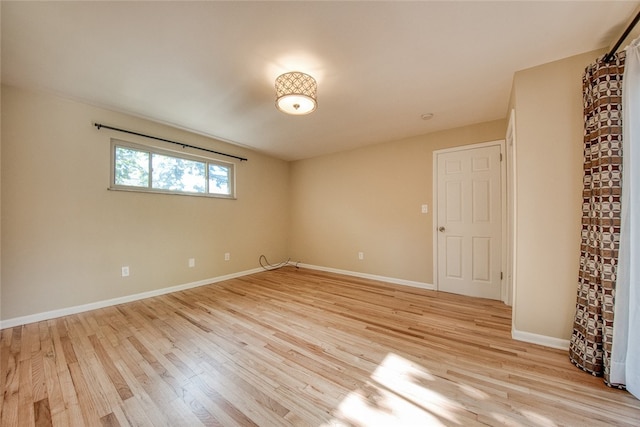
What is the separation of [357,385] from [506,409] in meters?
0.82

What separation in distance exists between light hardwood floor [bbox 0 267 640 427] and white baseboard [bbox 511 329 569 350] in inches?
3.3

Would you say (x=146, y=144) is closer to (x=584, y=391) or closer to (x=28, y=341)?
(x=28, y=341)

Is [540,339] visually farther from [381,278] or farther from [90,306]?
[90,306]

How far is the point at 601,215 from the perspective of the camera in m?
1.52

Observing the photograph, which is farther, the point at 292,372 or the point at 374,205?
the point at 374,205

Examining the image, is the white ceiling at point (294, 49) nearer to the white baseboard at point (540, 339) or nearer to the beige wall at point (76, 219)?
the beige wall at point (76, 219)

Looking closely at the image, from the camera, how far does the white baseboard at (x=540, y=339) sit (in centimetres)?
186

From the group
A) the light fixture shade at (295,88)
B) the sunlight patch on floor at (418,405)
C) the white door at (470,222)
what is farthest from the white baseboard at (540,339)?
the light fixture shade at (295,88)

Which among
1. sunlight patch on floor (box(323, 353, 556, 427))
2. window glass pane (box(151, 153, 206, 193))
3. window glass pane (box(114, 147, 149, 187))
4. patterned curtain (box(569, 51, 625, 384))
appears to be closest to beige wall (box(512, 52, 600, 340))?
patterned curtain (box(569, 51, 625, 384))

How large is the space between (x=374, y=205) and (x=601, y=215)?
2669 mm

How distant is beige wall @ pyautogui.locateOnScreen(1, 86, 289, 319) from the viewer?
2275 millimetres

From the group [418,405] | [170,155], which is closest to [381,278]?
[418,405]

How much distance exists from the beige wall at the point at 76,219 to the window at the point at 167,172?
0.38 feet

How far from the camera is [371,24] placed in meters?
1.56
